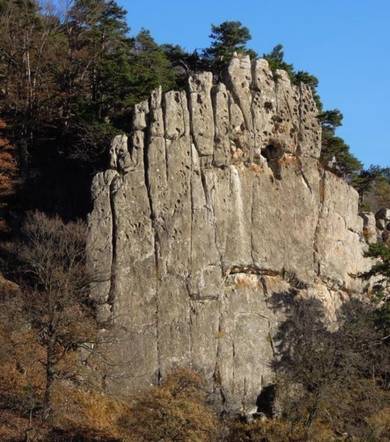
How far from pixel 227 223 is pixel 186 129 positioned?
12.5ft

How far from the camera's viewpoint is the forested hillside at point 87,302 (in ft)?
103

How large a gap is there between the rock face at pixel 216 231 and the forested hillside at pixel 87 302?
787 millimetres

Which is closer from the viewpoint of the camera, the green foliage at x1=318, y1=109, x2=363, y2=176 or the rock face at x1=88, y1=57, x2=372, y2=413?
the rock face at x1=88, y1=57, x2=372, y2=413

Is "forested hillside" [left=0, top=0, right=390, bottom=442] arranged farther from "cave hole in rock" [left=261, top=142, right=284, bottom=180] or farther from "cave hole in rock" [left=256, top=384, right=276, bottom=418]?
"cave hole in rock" [left=261, top=142, right=284, bottom=180]

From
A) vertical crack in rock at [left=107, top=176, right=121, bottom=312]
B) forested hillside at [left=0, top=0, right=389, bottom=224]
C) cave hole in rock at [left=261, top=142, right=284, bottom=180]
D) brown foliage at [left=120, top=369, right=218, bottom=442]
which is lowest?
brown foliage at [left=120, top=369, right=218, bottom=442]

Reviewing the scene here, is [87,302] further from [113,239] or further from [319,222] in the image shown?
[319,222]

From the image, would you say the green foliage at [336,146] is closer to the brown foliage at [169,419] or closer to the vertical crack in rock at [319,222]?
the vertical crack in rock at [319,222]

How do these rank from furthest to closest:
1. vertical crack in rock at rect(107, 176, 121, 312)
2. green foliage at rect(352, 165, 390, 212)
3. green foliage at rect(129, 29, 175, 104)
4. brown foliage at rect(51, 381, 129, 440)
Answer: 1. green foliage at rect(352, 165, 390, 212)
2. green foliage at rect(129, 29, 175, 104)
3. vertical crack in rock at rect(107, 176, 121, 312)
4. brown foliage at rect(51, 381, 129, 440)

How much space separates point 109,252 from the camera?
3481 cm

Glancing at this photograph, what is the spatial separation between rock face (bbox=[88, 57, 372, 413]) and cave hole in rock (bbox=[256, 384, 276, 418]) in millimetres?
202

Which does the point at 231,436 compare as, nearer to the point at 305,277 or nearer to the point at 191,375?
→ the point at 191,375

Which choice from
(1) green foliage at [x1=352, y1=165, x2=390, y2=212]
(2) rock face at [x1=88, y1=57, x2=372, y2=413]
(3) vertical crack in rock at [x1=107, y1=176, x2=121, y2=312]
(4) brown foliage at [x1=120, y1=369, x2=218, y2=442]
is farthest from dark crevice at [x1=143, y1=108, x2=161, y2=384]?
(1) green foliage at [x1=352, y1=165, x2=390, y2=212]

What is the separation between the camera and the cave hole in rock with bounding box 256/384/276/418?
113 feet

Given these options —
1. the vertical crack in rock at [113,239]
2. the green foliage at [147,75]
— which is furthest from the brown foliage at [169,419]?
the green foliage at [147,75]
